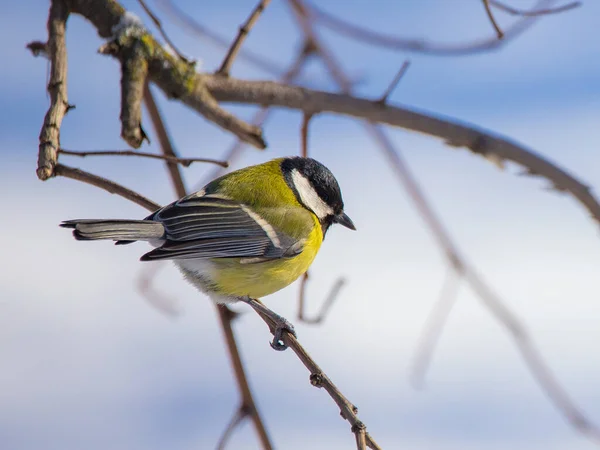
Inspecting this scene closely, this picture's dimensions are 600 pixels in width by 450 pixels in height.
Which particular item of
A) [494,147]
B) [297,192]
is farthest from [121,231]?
[494,147]

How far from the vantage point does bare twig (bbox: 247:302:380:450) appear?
146 centimetres

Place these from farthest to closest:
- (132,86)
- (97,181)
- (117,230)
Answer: (132,86) < (117,230) < (97,181)

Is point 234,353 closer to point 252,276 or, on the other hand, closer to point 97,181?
point 252,276

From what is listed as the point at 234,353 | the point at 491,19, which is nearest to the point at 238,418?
the point at 234,353

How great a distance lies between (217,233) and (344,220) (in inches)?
24.3

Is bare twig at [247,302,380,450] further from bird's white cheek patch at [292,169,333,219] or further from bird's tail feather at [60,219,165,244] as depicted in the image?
bird's white cheek patch at [292,169,333,219]

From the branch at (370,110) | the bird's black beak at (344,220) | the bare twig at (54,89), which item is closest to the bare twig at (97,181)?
the bare twig at (54,89)

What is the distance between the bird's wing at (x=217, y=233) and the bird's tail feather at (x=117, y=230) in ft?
0.15

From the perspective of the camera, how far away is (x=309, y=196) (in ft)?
8.73

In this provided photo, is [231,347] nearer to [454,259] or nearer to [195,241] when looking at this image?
[195,241]

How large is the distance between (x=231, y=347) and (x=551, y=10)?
1.31m

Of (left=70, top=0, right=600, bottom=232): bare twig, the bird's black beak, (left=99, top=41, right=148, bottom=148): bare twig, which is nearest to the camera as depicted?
(left=99, top=41, right=148, bottom=148): bare twig

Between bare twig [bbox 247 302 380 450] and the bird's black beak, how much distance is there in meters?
0.92

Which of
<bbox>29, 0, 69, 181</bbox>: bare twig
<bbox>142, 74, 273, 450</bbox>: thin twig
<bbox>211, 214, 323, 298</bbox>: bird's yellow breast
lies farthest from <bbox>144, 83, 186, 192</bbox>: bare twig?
<bbox>29, 0, 69, 181</bbox>: bare twig
